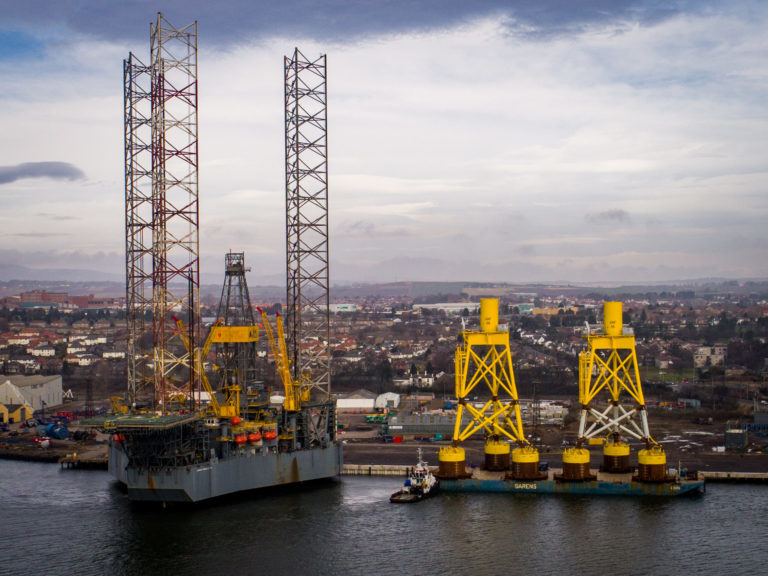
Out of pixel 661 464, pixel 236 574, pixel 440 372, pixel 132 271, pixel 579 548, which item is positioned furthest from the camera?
pixel 440 372

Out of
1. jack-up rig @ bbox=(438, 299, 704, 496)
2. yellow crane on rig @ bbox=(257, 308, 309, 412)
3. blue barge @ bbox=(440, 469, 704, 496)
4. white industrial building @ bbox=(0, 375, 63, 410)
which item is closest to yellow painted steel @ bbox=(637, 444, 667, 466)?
jack-up rig @ bbox=(438, 299, 704, 496)

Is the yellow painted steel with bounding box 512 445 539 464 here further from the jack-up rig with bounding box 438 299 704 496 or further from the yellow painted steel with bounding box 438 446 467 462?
the yellow painted steel with bounding box 438 446 467 462

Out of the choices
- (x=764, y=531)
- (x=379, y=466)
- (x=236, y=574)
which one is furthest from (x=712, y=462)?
(x=236, y=574)

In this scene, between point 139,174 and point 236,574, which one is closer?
point 236,574

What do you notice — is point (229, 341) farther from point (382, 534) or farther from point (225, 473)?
point (382, 534)

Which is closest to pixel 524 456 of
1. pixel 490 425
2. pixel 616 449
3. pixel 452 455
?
pixel 452 455

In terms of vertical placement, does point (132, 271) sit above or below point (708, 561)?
above

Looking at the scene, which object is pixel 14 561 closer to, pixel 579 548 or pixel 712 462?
pixel 579 548
